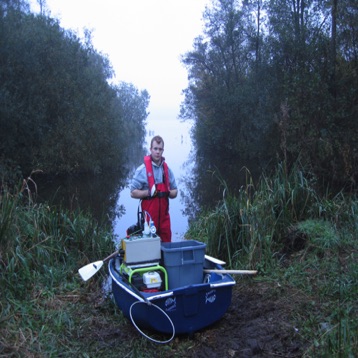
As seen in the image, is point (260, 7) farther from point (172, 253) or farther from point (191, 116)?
point (172, 253)

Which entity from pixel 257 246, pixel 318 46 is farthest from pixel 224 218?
pixel 318 46

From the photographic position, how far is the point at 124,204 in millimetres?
15109

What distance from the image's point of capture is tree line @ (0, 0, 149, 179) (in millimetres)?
17219

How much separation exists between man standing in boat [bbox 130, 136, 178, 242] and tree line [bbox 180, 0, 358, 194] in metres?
1.87

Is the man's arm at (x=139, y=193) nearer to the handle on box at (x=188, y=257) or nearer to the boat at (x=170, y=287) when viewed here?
the boat at (x=170, y=287)

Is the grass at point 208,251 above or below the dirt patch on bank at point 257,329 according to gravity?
above

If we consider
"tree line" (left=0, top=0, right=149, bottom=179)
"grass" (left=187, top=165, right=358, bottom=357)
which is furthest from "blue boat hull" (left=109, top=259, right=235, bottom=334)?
"tree line" (left=0, top=0, right=149, bottom=179)

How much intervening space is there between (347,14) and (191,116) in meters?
23.6

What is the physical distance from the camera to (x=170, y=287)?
4336 mm

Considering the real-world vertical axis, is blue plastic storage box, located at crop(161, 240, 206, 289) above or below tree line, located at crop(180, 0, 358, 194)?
below

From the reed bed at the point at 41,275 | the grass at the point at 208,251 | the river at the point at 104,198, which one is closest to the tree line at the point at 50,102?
the river at the point at 104,198

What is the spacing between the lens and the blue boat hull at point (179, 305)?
3805mm

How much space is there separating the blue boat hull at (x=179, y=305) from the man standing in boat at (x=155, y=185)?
3.67ft

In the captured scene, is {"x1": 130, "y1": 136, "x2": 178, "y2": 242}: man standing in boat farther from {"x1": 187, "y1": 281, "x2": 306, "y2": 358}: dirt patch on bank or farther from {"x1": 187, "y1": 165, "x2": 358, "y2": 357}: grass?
{"x1": 187, "y1": 281, "x2": 306, "y2": 358}: dirt patch on bank
